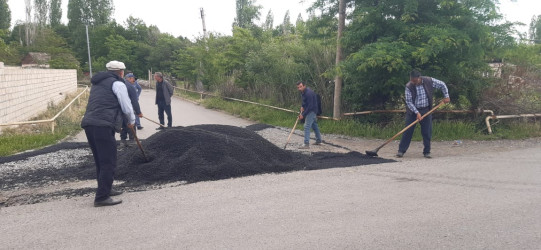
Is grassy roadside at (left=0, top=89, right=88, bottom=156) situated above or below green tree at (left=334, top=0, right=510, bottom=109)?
below

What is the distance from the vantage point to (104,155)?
17.7 ft

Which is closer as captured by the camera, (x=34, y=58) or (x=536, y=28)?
(x=34, y=58)

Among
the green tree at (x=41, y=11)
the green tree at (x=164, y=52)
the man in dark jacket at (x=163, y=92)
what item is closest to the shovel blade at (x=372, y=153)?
the man in dark jacket at (x=163, y=92)

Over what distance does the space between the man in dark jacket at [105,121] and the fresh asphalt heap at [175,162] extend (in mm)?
844

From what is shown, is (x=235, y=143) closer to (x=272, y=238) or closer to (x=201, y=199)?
(x=201, y=199)

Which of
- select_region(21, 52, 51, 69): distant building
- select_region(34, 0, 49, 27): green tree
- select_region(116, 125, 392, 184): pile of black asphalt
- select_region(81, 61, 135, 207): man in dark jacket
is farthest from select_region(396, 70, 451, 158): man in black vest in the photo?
select_region(34, 0, 49, 27): green tree

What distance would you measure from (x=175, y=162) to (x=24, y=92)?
9351mm

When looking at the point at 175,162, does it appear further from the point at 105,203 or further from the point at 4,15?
the point at 4,15

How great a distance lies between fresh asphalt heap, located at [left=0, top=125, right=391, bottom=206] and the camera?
667cm

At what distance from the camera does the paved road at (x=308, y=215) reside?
4.08 metres

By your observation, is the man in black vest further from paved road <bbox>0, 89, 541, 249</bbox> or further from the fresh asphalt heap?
paved road <bbox>0, 89, 541, 249</bbox>

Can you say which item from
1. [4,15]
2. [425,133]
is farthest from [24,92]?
[4,15]

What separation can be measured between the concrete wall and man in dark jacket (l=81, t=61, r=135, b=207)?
24.3 feet

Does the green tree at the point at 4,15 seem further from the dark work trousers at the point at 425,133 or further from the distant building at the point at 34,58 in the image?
the dark work trousers at the point at 425,133
